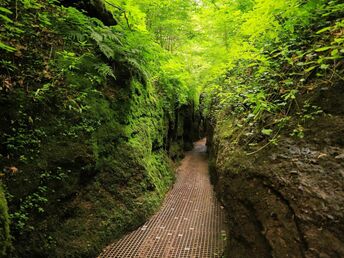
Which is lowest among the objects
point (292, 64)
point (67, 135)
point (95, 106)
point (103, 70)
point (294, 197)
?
point (294, 197)

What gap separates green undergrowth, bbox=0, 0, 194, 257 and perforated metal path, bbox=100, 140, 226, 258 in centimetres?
29

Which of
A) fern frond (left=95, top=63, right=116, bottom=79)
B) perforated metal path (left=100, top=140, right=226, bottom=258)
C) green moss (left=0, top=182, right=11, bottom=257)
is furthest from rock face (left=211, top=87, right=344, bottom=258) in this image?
fern frond (left=95, top=63, right=116, bottom=79)

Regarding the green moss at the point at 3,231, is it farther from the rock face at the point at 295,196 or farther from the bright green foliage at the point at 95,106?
the rock face at the point at 295,196

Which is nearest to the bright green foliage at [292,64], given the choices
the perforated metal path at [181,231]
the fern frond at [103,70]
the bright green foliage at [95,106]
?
the bright green foliage at [95,106]

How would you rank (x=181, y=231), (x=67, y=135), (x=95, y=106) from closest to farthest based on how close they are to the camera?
1. (x=67, y=135)
2. (x=95, y=106)
3. (x=181, y=231)

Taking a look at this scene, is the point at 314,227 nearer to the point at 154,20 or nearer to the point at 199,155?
the point at 154,20

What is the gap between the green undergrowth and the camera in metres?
3.40

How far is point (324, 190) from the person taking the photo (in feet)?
7.43

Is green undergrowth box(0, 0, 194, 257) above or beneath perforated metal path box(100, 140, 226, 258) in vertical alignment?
above

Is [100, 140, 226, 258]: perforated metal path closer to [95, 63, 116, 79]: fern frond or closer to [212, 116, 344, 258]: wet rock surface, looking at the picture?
[212, 116, 344, 258]: wet rock surface

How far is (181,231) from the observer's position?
4.94 m

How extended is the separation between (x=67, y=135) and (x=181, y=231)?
120 inches

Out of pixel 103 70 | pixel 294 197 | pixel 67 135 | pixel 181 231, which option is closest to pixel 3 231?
pixel 67 135

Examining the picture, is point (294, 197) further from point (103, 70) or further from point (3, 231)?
point (103, 70)
